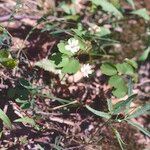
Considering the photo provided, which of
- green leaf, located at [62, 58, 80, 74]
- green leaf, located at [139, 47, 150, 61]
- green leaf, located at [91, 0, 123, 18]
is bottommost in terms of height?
green leaf, located at [139, 47, 150, 61]

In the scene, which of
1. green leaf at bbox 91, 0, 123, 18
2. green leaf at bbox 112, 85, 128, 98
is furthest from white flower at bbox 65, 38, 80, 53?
green leaf at bbox 91, 0, 123, 18

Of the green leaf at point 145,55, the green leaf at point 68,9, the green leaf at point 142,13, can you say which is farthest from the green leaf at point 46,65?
the green leaf at point 142,13

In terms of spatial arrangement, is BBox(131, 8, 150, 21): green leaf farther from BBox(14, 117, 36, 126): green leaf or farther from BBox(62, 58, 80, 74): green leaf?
BBox(14, 117, 36, 126): green leaf

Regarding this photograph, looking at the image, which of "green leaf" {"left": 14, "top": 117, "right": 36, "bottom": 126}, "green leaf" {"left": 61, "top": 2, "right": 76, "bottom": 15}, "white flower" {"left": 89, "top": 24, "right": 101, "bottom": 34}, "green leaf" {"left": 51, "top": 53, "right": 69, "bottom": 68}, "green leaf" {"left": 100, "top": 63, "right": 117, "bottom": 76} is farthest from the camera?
"green leaf" {"left": 61, "top": 2, "right": 76, "bottom": 15}

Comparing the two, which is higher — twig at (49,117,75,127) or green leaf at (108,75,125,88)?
green leaf at (108,75,125,88)

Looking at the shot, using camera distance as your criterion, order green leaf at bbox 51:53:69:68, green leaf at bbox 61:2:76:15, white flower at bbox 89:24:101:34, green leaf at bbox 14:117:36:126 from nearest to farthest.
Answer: green leaf at bbox 14:117:36:126 < green leaf at bbox 51:53:69:68 < white flower at bbox 89:24:101:34 < green leaf at bbox 61:2:76:15

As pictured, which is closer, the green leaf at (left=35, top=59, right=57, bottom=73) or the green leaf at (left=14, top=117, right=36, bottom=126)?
the green leaf at (left=14, top=117, right=36, bottom=126)

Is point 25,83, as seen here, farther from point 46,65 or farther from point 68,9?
point 68,9

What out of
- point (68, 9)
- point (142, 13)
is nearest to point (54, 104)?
point (68, 9)
